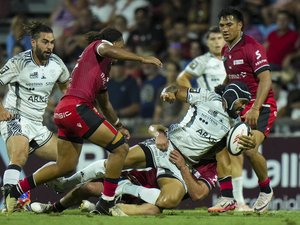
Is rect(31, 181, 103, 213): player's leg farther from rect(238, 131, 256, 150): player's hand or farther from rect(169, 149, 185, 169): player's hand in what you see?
rect(238, 131, 256, 150): player's hand

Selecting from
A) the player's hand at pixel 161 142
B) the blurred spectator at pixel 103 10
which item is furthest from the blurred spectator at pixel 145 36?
the player's hand at pixel 161 142

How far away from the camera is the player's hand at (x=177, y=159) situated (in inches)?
452

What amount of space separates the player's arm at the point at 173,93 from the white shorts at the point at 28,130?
1683 mm

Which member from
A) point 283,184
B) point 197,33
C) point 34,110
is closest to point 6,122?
point 34,110

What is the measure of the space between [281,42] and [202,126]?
6134 mm

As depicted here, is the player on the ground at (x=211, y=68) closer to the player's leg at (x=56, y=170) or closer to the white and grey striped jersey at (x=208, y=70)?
the white and grey striped jersey at (x=208, y=70)

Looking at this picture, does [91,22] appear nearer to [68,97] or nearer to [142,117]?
[142,117]

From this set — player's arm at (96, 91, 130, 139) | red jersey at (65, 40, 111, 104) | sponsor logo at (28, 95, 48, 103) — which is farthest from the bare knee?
sponsor logo at (28, 95, 48, 103)

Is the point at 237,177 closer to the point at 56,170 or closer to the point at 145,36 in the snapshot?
the point at 56,170

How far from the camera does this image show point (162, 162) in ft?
38.3

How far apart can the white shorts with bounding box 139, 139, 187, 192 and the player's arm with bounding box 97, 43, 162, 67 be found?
1500mm

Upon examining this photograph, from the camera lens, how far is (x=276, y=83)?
636 inches

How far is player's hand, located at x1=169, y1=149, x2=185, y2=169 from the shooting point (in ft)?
37.7

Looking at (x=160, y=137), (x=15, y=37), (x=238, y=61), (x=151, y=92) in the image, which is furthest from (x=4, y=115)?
(x=15, y=37)
